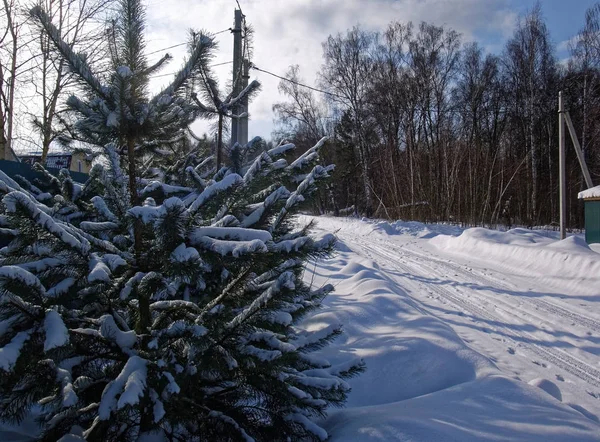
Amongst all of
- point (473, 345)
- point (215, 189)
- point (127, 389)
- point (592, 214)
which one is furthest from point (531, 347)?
point (592, 214)

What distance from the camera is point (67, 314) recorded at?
5.58ft

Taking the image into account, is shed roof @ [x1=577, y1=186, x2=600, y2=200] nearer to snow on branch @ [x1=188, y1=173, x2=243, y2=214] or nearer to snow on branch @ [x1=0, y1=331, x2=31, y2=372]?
snow on branch @ [x1=188, y1=173, x2=243, y2=214]

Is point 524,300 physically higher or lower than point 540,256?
lower

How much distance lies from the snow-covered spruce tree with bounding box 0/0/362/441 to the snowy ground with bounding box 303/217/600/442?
2.09ft

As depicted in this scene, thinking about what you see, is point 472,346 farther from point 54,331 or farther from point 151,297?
point 54,331

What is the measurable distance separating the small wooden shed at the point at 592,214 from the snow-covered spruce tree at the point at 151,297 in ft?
43.0

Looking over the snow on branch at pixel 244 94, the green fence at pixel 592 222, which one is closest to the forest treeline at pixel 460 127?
the green fence at pixel 592 222

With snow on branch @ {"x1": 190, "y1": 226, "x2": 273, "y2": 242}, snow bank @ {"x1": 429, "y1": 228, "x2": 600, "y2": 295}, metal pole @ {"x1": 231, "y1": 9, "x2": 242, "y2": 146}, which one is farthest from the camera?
snow bank @ {"x1": 429, "y1": 228, "x2": 600, "y2": 295}

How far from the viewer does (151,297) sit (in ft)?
6.56

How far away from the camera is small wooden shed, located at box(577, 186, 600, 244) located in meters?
12.7

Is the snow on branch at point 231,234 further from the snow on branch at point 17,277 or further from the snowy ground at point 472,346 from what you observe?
the snowy ground at point 472,346

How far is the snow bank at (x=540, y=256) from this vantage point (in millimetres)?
8039

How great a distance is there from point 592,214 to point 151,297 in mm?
14159

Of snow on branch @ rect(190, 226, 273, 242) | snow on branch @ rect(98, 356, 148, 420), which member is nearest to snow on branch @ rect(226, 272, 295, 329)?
snow on branch @ rect(190, 226, 273, 242)
